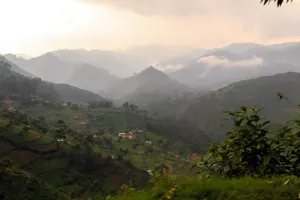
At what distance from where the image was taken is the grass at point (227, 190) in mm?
7027

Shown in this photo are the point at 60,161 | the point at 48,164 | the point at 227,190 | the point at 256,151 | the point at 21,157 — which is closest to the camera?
the point at 227,190

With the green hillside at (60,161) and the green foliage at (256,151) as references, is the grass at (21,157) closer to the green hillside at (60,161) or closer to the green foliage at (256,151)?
the green hillside at (60,161)

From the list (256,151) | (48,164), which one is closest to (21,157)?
(48,164)

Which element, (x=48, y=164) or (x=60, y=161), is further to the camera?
(x=60, y=161)

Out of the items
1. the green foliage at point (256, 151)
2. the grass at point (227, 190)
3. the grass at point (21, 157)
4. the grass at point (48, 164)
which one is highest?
the green foliage at point (256, 151)

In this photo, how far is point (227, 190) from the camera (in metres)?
7.39

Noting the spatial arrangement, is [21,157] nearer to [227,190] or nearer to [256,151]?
[256,151]

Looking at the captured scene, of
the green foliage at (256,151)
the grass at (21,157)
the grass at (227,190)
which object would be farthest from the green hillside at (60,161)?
the grass at (227,190)

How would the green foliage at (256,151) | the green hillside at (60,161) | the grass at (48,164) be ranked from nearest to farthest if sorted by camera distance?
the green foliage at (256,151)
the green hillside at (60,161)
the grass at (48,164)

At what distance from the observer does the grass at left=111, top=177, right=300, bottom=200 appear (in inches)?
277

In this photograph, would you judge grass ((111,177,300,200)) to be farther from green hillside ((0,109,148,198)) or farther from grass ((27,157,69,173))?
grass ((27,157,69,173))

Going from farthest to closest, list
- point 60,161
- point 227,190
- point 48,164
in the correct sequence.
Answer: point 60,161, point 48,164, point 227,190

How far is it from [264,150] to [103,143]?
5575 inches

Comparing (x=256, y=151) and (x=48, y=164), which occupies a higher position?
(x=256, y=151)
